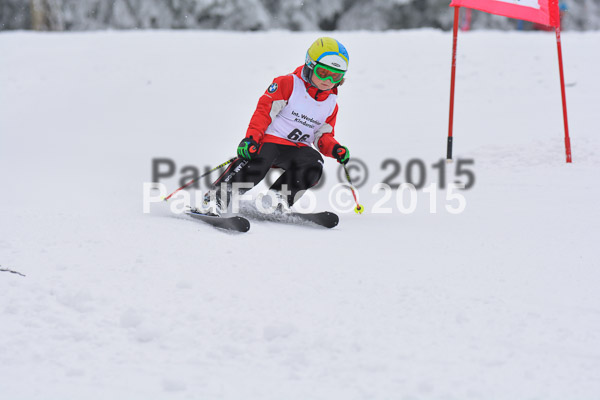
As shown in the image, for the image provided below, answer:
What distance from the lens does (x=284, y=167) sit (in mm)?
5164

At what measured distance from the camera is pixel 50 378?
89.9 inches

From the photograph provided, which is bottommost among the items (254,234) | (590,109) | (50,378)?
(50,378)

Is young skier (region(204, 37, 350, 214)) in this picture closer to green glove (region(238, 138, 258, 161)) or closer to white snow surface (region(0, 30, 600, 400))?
green glove (region(238, 138, 258, 161))

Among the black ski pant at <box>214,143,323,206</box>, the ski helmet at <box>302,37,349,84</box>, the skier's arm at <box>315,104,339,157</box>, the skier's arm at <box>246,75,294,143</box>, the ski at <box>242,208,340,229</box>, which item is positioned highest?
the ski helmet at <box>302,37,349,84</box>

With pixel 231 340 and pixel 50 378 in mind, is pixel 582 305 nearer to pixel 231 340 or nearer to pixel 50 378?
pixel 231 340

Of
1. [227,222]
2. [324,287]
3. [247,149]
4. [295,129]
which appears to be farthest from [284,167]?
[324,287]

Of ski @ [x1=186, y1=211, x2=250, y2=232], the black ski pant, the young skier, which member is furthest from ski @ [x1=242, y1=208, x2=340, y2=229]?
ski @ [x1=186, y1=211, x2=250, y2=232]

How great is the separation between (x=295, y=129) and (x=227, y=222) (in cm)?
112

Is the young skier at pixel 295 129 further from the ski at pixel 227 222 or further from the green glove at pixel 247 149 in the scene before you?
the ski at pixel 227 222

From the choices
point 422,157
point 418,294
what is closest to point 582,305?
point 418,294

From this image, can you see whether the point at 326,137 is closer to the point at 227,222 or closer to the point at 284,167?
the point at 284,167

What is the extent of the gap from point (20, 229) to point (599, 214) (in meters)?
4.07

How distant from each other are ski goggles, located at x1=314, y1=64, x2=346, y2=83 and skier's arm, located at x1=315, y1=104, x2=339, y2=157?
0.42 m

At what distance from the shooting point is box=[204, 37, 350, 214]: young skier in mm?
4699
